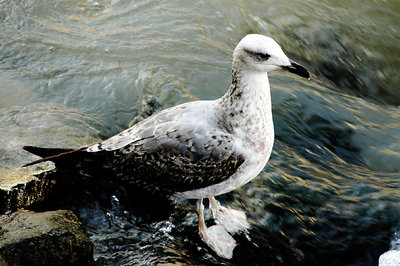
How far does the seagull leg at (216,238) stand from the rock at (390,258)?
4.78 feet

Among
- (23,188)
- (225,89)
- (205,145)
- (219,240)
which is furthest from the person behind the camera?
(225,89)

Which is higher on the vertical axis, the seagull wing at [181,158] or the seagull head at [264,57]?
A: the seagull head at [264,57]

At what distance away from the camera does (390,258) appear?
4695 millimetres

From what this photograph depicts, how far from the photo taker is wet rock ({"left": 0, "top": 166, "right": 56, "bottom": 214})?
4453 mm

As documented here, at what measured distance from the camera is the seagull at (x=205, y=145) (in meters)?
4.40

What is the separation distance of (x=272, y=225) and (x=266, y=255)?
40 centimetres

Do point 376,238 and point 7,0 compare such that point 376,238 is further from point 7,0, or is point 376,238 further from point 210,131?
point 7,0

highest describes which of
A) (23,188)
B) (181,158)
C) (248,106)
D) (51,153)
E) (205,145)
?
(248,106)

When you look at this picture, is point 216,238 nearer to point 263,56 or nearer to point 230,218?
point 230,218

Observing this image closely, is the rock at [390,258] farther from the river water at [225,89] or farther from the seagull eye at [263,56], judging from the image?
the seagull eye at [263,56]

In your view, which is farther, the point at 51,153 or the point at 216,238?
the point at 216,238

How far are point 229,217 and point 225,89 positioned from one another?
2.51m

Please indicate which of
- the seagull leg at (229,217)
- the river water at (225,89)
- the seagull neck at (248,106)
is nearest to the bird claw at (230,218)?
the seagull leg at (229,217)

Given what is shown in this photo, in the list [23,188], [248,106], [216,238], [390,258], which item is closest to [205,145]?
[248,106]
